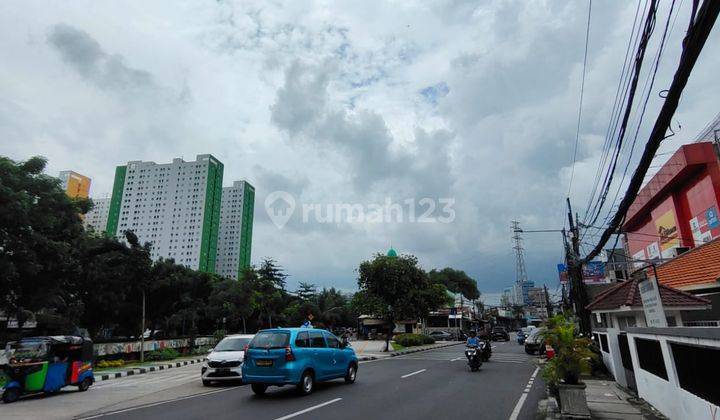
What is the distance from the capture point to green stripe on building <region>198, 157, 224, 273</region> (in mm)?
86812

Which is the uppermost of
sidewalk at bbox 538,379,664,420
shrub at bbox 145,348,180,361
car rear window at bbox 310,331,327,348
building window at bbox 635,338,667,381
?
car rear window at bbox 310,331,327,348

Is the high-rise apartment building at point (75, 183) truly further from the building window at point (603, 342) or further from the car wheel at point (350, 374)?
the building window at point (603, 342)

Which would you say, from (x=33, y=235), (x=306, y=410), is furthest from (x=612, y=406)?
(x=33, y=235)

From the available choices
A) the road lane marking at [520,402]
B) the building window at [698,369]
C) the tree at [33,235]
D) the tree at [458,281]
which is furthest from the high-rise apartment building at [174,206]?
the building window at [698,369]

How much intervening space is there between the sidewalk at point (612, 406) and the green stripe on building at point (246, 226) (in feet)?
279

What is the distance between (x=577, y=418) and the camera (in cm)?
784

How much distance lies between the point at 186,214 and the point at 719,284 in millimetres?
87069

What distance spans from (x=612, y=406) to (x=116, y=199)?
9691cm

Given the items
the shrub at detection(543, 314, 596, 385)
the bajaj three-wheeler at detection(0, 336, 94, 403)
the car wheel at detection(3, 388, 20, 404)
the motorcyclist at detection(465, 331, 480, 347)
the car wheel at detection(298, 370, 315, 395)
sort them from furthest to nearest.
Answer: the motorcyclist at detection(465, 331, 480, 347) → the bajaj three-wheeler at detection(0, 336, 94, 403) → the car wheel at detection(3, 388, 20, 404) → the car wheel at detection(298, 370, 315, 395) → the shrub at detection(543, 314, 596, 385)

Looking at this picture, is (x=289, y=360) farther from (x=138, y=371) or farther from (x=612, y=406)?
(x=138, y=371)

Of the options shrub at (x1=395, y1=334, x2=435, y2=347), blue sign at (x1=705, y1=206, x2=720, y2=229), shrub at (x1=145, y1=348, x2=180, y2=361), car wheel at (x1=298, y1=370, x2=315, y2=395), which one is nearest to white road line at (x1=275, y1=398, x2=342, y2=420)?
car wheel at (x1=298, y1=370, x2=315, y2=395)

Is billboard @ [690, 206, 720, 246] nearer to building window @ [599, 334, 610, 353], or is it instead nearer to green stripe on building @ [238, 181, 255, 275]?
building window @ [599, 334, 610, 353]

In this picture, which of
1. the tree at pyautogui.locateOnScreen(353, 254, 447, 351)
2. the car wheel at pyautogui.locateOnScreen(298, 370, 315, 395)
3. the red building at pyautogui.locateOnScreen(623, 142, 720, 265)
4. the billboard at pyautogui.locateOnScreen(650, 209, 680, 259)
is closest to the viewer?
the car wheel at pyautogui.locateOnScreen(298, 370, 315, 395)

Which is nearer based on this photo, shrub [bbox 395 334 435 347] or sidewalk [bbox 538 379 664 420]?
sidewalk [bbox 538 379 664 420]
